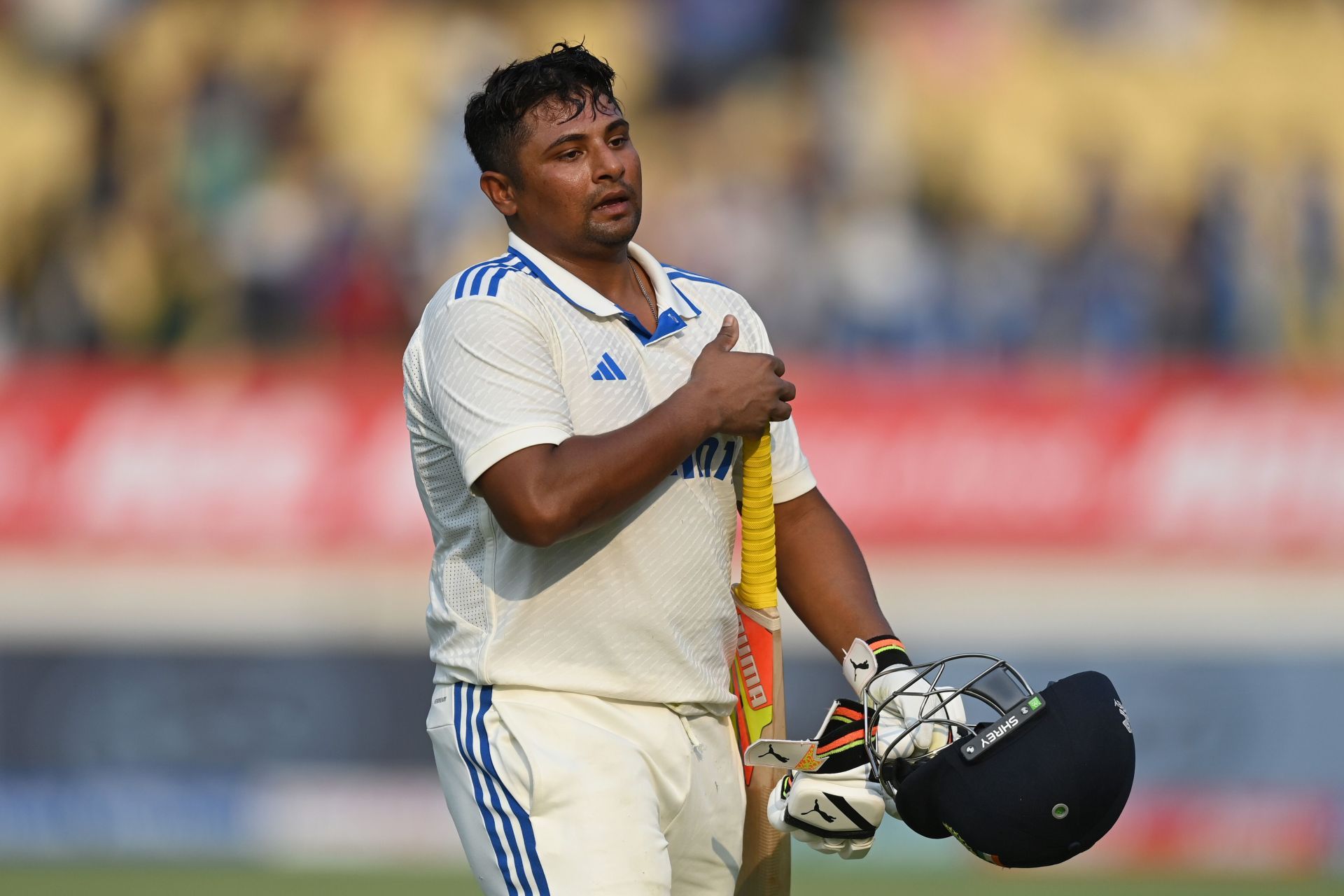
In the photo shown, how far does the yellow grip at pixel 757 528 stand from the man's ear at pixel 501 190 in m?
0.65

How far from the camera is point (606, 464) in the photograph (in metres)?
3.02

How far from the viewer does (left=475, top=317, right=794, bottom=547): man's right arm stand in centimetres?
300

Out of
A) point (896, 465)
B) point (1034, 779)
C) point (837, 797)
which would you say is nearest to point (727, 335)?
point (837, 797)

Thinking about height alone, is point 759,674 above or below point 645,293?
below

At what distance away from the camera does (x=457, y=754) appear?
3283mm

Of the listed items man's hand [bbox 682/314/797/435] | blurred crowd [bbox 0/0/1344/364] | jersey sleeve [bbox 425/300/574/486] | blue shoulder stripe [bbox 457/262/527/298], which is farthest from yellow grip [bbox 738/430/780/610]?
blurred crowd [bbox 0/0/1344/364]

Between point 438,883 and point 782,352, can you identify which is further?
point 782,352

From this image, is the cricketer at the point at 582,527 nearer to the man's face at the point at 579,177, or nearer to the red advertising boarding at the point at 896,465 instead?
the man's face at the point at 579,177

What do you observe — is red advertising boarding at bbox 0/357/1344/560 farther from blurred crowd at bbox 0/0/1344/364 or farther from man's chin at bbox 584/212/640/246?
man's chin at bbox 584/212/640/246

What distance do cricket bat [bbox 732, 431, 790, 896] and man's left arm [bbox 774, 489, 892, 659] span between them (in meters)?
0.06

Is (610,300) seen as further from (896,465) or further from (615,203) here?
(896,465)

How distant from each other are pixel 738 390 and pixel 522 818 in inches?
33.8

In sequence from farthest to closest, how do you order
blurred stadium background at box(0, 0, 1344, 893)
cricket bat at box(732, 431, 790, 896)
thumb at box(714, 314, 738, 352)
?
blurred stadium background at box(0, 0, 1344, 893) → cricket bat at box(732, 431, 790, 896) → thumb at box(714, 314, 738, 352)

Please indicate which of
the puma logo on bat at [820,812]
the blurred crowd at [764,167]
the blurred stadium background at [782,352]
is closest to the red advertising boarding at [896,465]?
the blurred stadium background at [782,352]
